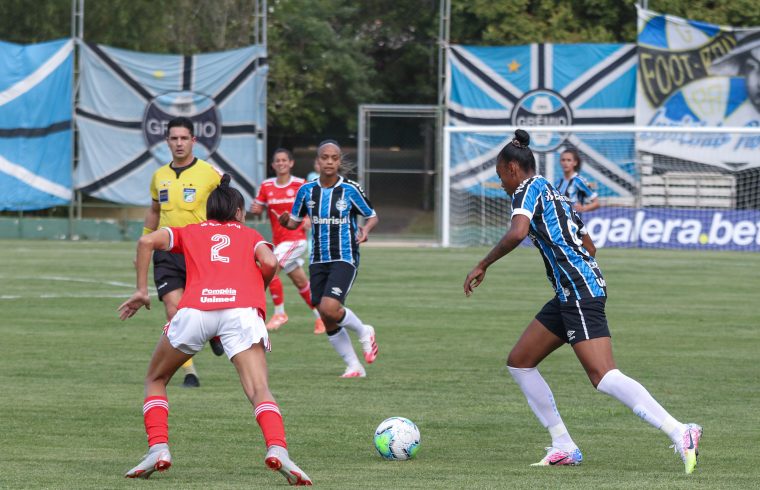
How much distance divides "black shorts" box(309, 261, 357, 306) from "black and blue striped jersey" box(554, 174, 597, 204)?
668 centimetres

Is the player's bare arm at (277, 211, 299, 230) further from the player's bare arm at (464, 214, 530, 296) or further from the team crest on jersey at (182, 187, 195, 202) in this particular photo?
the player's bare arm at (464, 214, 530, 296)

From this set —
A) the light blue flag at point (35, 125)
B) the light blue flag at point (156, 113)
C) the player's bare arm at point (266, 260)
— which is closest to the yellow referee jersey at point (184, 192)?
the player's bare arm at point (266, 260)

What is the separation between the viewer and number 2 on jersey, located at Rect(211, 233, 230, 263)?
7.28 m

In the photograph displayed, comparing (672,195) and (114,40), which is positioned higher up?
(114,40)

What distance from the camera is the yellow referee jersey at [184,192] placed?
432 inches

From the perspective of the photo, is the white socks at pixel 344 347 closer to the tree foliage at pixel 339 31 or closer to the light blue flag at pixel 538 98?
the light blue flag at pixel 538 98

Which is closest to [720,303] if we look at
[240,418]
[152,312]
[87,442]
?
[152,312]

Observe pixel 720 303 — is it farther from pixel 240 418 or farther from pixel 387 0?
pixel 387 0

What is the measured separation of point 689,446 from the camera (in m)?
7.38

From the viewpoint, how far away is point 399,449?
8102 millimetres

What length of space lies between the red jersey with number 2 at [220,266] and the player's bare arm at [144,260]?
0.07m

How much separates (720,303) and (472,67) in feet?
52.0

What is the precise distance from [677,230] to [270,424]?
25929 mm

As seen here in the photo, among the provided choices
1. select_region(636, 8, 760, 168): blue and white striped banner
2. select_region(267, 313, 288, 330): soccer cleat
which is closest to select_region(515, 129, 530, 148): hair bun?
select_region(267, 313, 288, 330): soccer cleat
